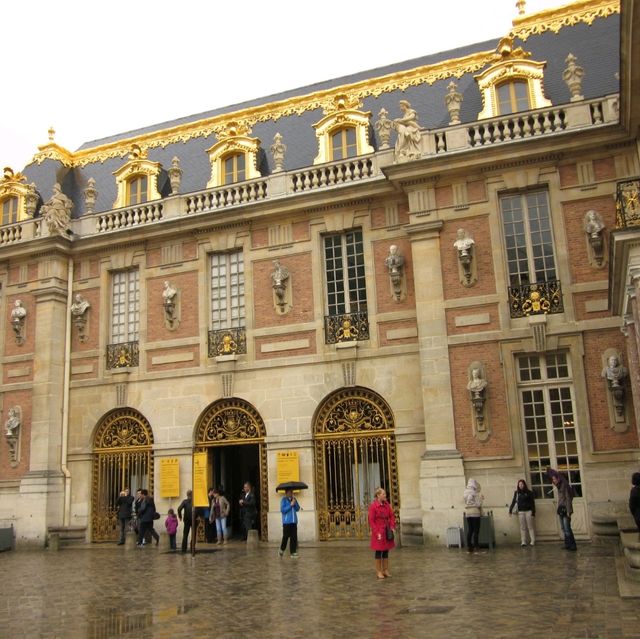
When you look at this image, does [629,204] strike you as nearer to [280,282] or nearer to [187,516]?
[280,282]

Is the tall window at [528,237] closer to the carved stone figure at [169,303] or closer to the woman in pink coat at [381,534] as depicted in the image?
the woman in pink coat at [381,534]

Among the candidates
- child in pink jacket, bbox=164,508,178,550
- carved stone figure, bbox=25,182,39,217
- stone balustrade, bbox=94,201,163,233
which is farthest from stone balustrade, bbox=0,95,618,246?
child in pink jacket, bbox=164,508,178,550

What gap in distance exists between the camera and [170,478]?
18938 mm

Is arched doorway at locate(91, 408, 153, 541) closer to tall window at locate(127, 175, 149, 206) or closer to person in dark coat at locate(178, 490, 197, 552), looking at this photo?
person in dark coat at locate(178, 490, 197, 552)

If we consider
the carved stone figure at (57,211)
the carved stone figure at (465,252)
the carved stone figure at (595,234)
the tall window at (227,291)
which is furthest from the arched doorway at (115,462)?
the carved stone figure at (595,234)

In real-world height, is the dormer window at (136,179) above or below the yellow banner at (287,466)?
above

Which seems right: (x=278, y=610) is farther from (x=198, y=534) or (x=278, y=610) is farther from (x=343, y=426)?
(x=198, y=534)

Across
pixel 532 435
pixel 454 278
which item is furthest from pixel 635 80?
pixel 532 435

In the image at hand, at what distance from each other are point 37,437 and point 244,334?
254 inches

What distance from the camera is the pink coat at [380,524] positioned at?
11391mm

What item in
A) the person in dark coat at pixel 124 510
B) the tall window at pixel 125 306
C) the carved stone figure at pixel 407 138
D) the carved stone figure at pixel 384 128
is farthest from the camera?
the tall window at pixel 125 306

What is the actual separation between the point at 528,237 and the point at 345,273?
453cm

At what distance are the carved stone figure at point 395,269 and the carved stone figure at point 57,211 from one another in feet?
32.1

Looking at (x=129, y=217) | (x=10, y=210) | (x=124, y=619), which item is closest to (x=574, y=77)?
(x=129, y=217)
